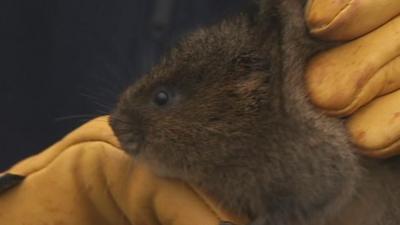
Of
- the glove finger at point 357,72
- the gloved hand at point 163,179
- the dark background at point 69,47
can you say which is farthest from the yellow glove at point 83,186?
the dark background at point 69,47

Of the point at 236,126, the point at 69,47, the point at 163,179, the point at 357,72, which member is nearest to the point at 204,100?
the point at 236,126

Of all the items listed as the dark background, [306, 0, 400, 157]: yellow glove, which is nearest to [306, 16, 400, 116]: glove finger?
[306, 0, 400, 157]: yellow glove

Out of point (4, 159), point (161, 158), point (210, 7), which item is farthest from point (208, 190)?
point (4, 159)

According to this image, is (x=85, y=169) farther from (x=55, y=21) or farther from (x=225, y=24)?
(x=55, y=21)

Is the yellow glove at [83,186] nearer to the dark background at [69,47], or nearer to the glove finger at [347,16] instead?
the glove finger at [347,16]

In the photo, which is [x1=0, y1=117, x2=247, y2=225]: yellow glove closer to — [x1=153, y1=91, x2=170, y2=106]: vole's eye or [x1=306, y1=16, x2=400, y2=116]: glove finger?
[x1=153, y1=91, x2=170, y2=106]: vole's eye

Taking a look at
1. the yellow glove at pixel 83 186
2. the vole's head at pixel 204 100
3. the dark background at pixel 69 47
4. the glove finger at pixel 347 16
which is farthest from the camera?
the dark background at pixel 69 47
